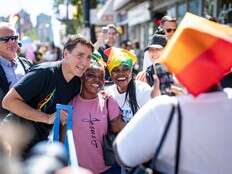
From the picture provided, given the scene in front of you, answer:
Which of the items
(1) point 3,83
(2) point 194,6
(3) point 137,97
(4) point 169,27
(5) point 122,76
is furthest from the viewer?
(2) point 194,6

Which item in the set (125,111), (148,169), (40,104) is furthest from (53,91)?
(148,169)

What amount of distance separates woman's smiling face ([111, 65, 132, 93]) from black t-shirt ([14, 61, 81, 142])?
560mm

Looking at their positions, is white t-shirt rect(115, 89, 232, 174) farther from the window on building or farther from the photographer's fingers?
the window on building

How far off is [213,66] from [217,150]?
414mm

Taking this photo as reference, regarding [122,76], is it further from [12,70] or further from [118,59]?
[12,70]

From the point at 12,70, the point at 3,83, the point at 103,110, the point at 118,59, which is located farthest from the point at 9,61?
the point at 103,110

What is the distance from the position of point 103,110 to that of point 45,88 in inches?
17.2

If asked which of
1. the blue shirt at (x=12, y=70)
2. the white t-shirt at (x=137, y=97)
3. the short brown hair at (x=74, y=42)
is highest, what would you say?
the short brown hair at (x=74, y=42)

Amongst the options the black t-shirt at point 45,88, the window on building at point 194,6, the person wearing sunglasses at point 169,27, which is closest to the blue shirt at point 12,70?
the black t-shirt at point 45,88

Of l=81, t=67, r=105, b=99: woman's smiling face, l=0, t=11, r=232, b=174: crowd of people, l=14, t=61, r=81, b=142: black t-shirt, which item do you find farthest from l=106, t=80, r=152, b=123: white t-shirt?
l=14, t=61, r=81, b=142: black t-shirt

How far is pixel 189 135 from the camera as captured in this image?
246 cm

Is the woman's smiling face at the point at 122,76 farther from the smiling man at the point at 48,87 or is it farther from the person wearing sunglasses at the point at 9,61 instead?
the person wearing sunglasses at the point at 9,61

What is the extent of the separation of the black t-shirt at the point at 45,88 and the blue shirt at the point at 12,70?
1.19 meters

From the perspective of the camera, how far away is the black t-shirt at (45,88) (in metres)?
3.43
